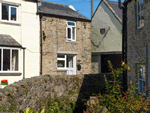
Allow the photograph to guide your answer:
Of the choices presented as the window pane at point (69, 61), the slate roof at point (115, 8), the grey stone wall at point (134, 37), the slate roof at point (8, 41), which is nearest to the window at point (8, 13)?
the slate roof at point (8, 41)

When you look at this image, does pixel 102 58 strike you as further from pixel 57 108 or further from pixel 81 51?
pixel 57 108

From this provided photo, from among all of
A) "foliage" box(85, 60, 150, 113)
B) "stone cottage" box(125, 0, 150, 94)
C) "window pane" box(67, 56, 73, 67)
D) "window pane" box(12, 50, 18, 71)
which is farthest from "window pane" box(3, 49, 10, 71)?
"foliage" box(85, 60, 150, 113)

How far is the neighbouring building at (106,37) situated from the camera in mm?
19516

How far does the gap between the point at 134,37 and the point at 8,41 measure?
8286mm

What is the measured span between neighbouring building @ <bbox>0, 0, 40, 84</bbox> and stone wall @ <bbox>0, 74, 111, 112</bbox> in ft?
13.3

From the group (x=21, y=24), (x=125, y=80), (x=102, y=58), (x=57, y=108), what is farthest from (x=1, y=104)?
(x=102, y=58)

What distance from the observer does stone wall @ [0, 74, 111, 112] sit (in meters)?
7.06

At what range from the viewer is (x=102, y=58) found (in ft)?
66.9

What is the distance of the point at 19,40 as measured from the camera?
48.8 feet

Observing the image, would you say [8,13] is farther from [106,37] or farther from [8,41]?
[106,37]

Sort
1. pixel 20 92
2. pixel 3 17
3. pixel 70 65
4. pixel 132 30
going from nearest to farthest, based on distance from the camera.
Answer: pixel 20 92 → pixel 132 30 → pixel 3 17 → pixel 70 65

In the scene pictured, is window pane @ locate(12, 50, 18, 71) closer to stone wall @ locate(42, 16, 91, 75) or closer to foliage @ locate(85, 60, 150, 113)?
stone wall @ locate(42, 16, 91, 75)

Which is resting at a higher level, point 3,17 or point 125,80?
point 3,17

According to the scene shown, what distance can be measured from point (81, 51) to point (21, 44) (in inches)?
204
